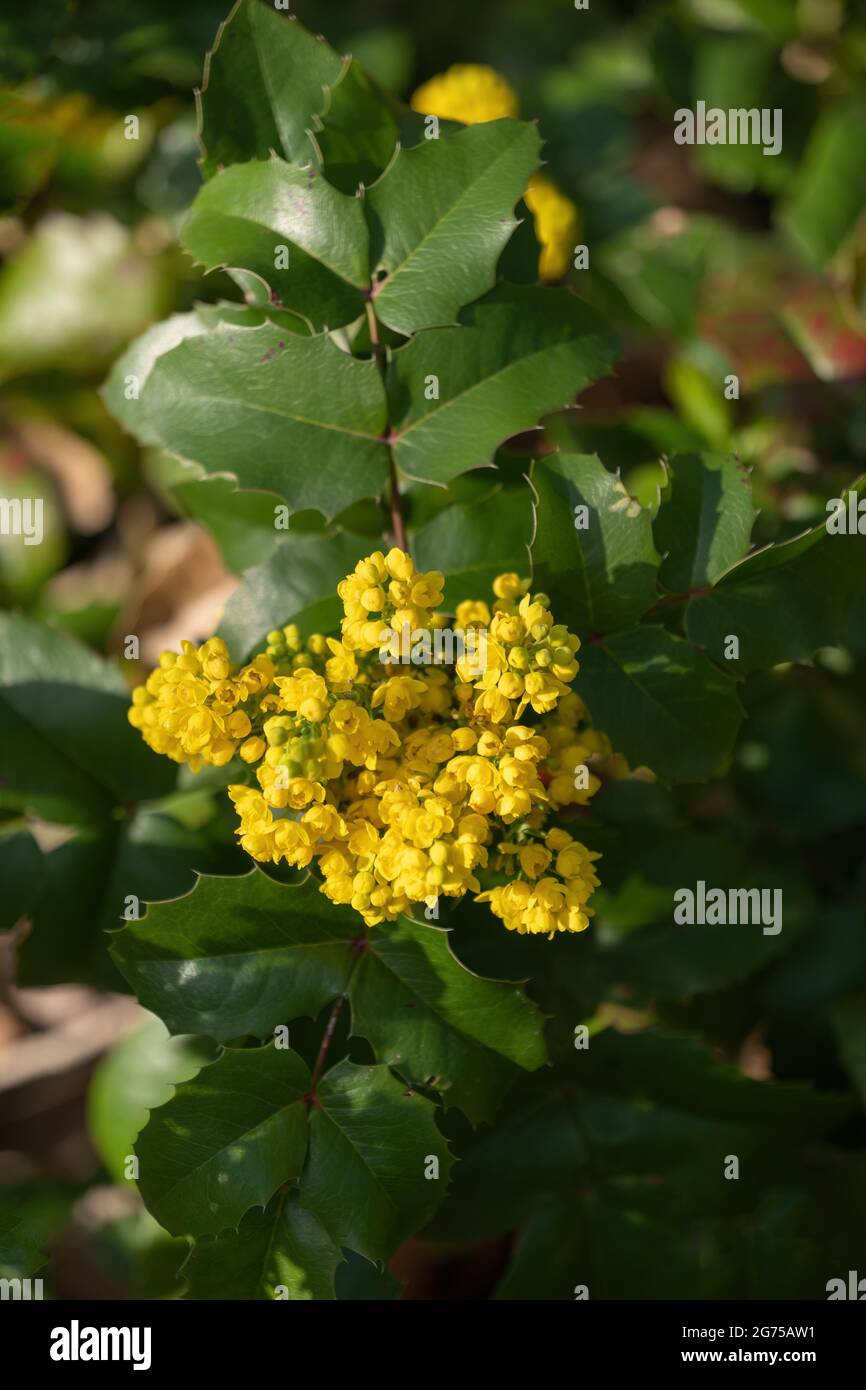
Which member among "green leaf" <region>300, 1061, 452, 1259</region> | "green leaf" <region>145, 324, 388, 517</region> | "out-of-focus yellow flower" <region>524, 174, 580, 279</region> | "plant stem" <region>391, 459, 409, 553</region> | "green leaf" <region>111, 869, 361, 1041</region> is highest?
"out-of-focus yellow flower" <region>524, 174, 580, 279</region>

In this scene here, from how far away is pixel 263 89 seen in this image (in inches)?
57.9

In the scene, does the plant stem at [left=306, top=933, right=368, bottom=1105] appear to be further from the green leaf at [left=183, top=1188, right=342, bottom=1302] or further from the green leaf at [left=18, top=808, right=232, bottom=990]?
the green leaf at [left=18, top=808, right=232, bottom=990]

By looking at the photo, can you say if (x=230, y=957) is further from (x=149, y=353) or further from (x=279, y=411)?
(x=149, y=353)

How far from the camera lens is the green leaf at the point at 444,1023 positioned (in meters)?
1.35

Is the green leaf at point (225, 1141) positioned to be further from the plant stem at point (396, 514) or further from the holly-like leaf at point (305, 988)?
the plant stem at point (396, 514)

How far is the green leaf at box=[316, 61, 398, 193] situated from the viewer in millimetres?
1418

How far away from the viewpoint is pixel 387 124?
1455mm

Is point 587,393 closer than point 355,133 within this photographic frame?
No

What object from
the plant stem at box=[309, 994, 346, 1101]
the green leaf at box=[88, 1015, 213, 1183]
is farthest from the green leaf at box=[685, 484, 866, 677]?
the green leaf at box=[88, 1015, 213, 1183]

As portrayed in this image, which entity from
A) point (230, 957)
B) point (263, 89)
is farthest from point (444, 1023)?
point (263, 89)

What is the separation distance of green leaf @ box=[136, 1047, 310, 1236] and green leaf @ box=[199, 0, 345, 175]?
1.14 metres

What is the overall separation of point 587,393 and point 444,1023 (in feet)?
6.10

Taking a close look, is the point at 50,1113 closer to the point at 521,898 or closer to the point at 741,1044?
the point at 741,1044

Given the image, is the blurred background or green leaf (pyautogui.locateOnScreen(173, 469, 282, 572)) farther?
the blurred background
